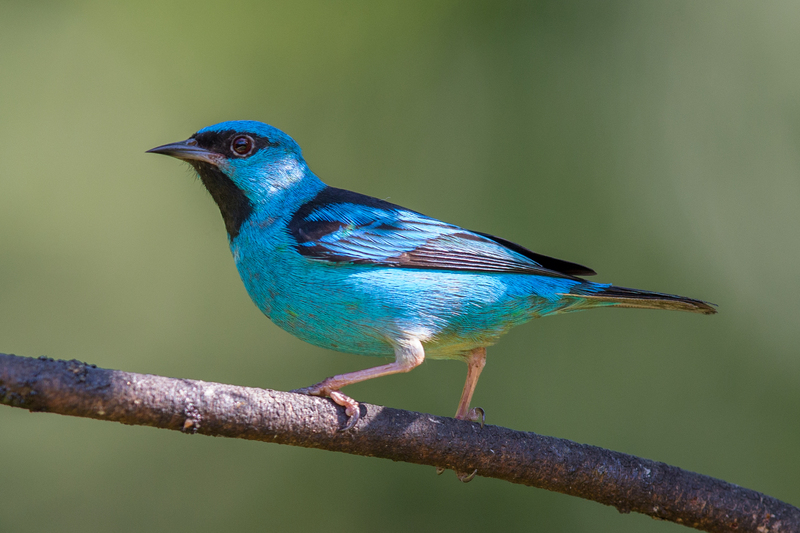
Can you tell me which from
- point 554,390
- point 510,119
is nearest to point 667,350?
point 554,390

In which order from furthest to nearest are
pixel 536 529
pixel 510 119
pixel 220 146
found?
pixel 510 119, pixel 536 529, pixel 220 146

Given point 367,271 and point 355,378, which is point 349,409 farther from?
point 367,271

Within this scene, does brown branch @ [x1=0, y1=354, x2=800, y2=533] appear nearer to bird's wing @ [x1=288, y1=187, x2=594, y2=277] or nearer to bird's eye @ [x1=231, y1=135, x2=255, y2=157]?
bird's wing @ [x1=288, y1=187, x2=594, y2=277]

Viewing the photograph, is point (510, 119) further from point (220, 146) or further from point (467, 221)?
point (220, 146)

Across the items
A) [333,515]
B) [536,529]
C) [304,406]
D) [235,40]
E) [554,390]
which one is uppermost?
[235,40]

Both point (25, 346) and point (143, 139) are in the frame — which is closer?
point (25, 346)

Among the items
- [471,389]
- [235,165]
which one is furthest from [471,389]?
[235,165]

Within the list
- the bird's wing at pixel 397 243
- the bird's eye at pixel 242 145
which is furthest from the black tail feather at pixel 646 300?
the bird's eye at pixel 242 145
